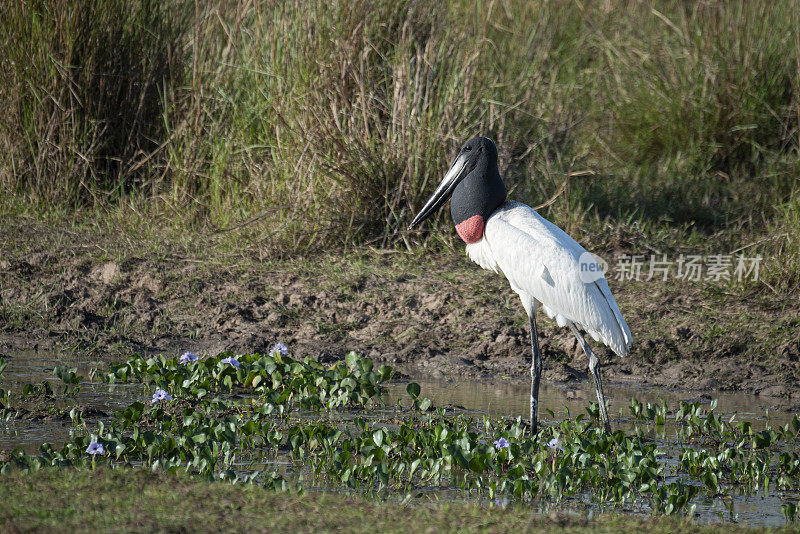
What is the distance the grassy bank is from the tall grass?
3.36 m

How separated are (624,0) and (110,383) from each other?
8.22m

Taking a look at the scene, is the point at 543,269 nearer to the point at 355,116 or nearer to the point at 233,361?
the point at 233,361

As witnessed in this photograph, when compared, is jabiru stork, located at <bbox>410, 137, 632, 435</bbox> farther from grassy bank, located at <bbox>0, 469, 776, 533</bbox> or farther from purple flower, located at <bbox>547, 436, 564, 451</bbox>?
grassy bank, located at <bbox>0, 469, 776, 533</bbox>

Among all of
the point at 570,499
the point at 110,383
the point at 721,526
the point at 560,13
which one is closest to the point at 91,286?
the point at 110,383

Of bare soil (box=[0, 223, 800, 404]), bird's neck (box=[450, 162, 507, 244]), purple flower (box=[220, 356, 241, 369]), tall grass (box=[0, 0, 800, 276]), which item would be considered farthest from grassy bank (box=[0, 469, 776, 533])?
tall grass (box=[0, 0, 800, 276])

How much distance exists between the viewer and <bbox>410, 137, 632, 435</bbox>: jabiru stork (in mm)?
4340

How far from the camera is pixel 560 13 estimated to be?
32.2ft

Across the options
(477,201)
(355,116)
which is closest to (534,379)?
(477,201)

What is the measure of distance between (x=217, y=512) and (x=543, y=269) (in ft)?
6.87

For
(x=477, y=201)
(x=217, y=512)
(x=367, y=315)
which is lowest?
(x=367, y=315)

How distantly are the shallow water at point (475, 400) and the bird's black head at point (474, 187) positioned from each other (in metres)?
0.79

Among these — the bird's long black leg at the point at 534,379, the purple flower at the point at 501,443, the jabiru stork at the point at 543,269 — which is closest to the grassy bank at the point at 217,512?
the purple flower at the point at 501,443

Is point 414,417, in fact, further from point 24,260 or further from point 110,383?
point 24,260

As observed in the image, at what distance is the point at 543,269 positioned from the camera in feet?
14.2
